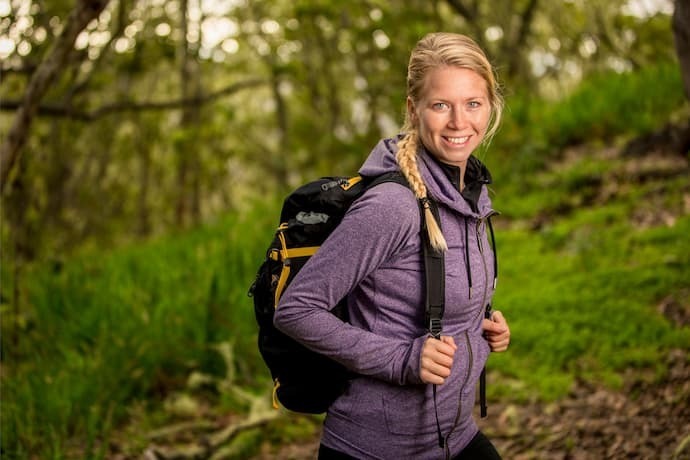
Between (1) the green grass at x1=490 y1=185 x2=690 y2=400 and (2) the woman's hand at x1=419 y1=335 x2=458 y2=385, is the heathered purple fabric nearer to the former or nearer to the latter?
(2) the woman's hand at x1=419 y1=335 x2=458 y2=385

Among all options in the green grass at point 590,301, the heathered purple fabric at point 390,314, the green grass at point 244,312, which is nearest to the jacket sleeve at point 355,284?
the heathered purple fabric at point 390,314

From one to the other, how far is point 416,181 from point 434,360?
0.50 m

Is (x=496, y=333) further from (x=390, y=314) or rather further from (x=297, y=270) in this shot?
(x=297, y=270)

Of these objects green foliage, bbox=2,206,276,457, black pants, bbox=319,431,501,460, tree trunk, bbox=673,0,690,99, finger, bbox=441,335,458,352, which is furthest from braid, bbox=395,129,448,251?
green foliage, bbox=2,206,276,457

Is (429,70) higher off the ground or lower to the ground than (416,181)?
higher

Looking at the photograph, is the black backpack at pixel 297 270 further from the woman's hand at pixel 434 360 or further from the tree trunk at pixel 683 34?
the tree trunk at pixel 683 34

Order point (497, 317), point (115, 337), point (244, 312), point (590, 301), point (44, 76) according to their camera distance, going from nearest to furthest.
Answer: point (497, 317)
point (44, 76)
point (115, 337)
point (590, 301)
point (244, 312)

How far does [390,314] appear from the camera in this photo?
79.0 inches

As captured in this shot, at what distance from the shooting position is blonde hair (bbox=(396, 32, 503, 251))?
194cm

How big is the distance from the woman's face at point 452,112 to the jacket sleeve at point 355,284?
218mm

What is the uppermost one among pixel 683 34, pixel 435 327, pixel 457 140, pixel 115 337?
pixel 683 34

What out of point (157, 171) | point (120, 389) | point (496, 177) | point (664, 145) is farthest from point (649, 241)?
point (157, 171)

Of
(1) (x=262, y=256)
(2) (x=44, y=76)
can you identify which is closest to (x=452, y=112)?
(2) (x=44, y=76)

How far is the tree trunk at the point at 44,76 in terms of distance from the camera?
3.93m
